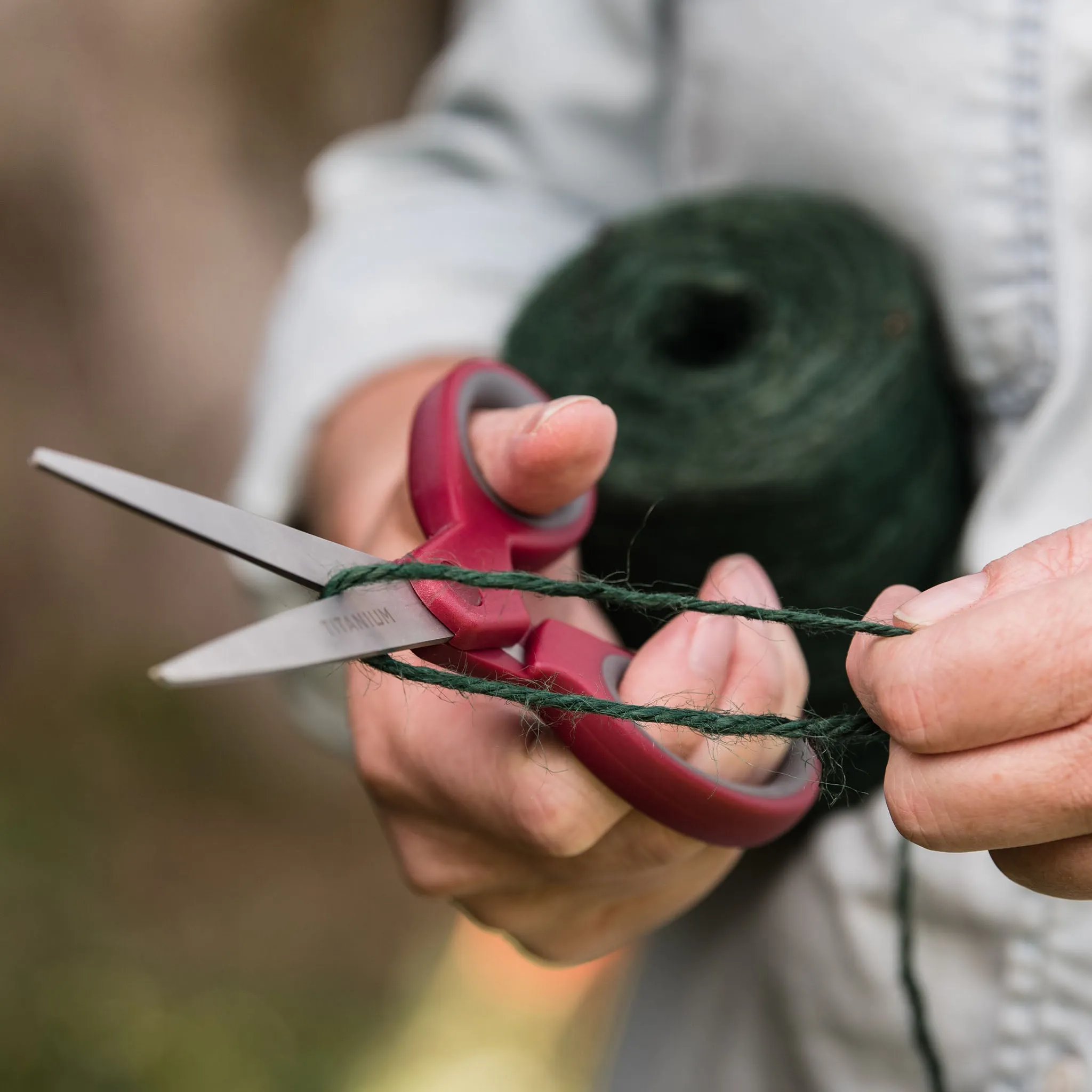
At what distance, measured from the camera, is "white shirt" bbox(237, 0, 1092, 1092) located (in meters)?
0.48

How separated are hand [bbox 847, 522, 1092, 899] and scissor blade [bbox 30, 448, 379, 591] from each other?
180mm

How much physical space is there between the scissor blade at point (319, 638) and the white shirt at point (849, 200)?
1.00 ft

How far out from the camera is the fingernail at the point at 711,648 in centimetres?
36

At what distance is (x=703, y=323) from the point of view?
0.61 metres

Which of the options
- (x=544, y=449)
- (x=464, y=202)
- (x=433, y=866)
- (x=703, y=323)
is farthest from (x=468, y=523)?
(x=464, y=202)

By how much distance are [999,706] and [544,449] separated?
0.56ft

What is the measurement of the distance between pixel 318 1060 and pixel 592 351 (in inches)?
41.2

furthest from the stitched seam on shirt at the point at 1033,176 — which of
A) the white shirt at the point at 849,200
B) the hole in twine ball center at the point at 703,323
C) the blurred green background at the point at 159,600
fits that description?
the blurred green background at the point at 159,600

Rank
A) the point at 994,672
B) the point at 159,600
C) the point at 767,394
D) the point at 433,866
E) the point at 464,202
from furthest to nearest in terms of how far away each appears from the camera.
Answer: the point at 159,600 < the point at 464,202 < the point at 767,394 < the point at 433,866 < the point at 994,672

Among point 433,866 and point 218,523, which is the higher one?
point 218,523

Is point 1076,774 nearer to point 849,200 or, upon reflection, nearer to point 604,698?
point 604,698

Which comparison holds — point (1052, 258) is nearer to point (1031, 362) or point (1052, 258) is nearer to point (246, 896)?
point (1031, 362)

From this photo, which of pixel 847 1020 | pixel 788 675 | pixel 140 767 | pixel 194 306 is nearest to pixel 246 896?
pixel 140 767

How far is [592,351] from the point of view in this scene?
0.57 m
